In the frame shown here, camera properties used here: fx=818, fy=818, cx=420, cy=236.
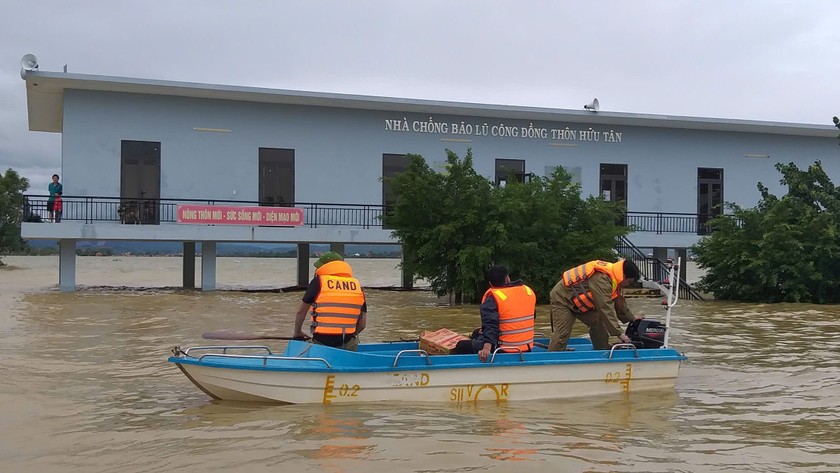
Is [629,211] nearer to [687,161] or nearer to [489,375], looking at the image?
[687,161]

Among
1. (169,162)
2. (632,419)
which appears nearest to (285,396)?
(632,419)

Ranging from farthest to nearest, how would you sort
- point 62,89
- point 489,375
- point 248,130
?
point 248,130 < point 62,89 < point 489,375

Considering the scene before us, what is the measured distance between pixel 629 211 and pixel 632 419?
71.6 feet

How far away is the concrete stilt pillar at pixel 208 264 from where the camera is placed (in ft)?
82.3

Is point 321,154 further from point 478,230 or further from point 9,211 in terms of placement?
point 9,211

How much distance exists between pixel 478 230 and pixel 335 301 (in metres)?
12.4

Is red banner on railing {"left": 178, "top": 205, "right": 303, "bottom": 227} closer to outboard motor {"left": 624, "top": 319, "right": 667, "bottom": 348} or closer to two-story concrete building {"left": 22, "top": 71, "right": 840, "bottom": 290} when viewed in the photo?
two-story concrete building {"left": 22, "top": 71, "right": 840, "bottom": 290}

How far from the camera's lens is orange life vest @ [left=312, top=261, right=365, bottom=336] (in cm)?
895

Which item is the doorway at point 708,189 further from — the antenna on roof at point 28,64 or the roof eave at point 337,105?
the antenna on roof at point 28,64

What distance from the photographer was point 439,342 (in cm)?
958

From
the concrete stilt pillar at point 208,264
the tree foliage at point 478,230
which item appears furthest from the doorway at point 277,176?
the tree foliage at point 478,230

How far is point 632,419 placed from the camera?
8234 millimetres

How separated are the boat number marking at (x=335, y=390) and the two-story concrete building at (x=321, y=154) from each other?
16.0 metres

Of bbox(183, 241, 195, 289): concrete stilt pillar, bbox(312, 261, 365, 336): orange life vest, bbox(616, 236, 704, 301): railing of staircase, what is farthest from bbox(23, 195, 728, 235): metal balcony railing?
bbox(312, 261, 365, 336): orange life vest
